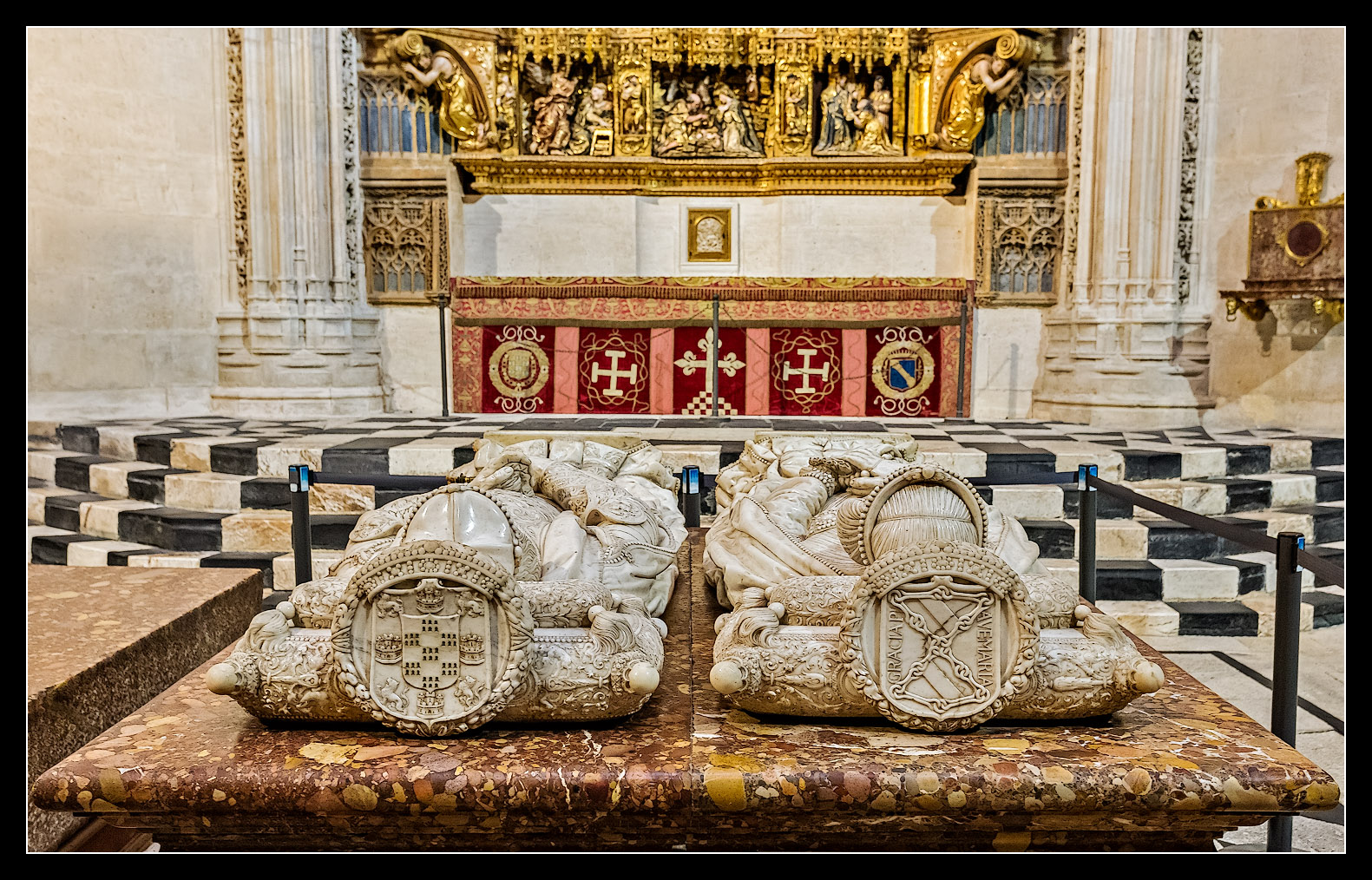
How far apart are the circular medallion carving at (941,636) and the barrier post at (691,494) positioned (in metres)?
1.73

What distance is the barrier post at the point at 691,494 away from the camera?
3.56 m

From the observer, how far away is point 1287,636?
2324 mm

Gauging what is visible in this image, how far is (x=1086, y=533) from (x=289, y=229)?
614cm

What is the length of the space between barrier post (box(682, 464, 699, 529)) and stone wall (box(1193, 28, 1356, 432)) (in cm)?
488

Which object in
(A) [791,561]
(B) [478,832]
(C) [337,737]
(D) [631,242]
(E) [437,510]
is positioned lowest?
(B) [478,832]

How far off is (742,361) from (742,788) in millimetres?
5767

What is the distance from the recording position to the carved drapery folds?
7.90m

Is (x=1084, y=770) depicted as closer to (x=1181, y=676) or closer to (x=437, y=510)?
(x=1181, y=676)

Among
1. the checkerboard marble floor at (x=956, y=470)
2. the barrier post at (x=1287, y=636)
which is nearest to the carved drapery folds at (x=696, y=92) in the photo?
the checkerboard marble floor at (x=956, y=470)

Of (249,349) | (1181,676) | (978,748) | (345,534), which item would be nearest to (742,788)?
(978,748)

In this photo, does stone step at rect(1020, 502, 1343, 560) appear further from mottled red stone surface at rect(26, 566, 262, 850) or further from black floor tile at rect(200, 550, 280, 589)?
black floor tile at rect(200, 550, 280, 589)

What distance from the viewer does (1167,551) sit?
4.62 meters

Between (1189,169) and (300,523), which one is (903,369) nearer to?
(1189,169)

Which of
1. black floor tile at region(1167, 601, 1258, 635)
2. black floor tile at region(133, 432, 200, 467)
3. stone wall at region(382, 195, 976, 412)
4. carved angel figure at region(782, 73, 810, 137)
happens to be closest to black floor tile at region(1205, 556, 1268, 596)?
black floor tile at region(1167, 601, 1258, 635)
